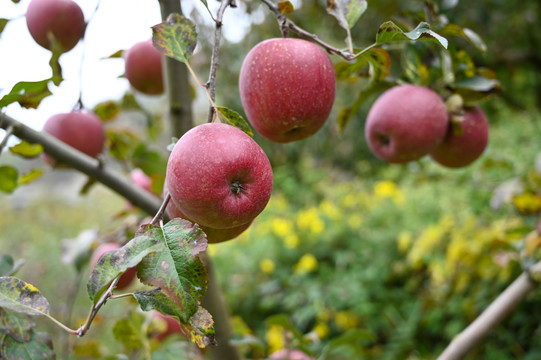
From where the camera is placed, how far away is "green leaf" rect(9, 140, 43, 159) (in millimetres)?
504

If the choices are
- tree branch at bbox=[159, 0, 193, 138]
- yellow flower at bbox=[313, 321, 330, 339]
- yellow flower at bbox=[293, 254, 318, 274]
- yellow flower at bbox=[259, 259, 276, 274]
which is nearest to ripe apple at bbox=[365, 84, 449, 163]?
tree branch at bbox=[159, 0, 193, 138]

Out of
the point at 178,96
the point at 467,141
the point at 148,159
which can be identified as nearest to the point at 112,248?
the point at 148,159

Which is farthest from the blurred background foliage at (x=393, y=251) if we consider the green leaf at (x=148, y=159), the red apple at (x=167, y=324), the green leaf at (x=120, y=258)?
the green leaf at (x=120, y=258)

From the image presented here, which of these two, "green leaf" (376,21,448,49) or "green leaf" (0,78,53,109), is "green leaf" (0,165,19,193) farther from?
"green leaf" (376,21,448,49)

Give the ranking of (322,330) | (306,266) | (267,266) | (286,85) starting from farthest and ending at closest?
1. (267,266)
2. (306,266)
3. (322,330)
4. (286,85)

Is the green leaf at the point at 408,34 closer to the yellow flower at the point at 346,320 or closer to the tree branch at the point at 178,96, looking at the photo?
the tree branch at the point at 178,96

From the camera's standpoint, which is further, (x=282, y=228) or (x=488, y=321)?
(x=282, y=228)

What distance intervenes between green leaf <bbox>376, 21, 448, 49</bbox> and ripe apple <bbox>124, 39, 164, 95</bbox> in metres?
0.35

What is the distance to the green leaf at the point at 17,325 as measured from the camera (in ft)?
1.25

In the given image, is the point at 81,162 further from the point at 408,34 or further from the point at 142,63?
the point at 408,34

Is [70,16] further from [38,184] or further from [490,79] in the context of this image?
[38,184]

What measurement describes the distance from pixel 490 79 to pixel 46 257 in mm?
2690

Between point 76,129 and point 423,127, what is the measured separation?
0.46m

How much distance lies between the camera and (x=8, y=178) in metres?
0.55
